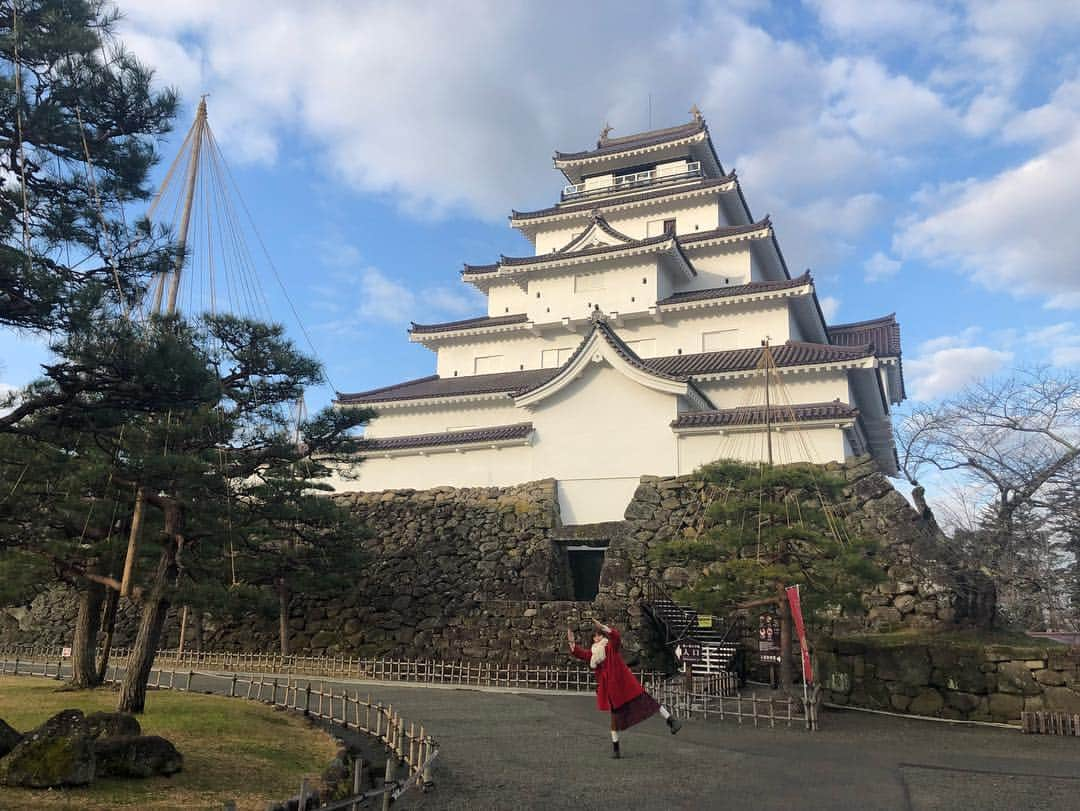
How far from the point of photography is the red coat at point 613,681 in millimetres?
8102

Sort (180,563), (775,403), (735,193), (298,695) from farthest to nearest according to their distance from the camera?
(735,193)
(775,403)
(298,695)
(180,563)

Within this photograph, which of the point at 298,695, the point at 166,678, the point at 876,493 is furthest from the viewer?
the point at 876,493

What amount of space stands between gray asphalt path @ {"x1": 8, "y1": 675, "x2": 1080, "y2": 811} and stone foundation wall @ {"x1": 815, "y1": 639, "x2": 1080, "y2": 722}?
2.30 ft

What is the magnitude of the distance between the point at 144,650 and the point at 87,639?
467 centimetres

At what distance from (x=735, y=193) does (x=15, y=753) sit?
92.5 feet

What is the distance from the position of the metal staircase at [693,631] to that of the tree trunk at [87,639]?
1117cm

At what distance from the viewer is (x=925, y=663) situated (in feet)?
41.0

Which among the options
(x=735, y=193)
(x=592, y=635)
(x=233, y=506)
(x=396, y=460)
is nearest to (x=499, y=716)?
(x=592, y=635)

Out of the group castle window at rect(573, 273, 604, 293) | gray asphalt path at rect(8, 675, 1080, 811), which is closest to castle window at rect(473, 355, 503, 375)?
castle window at rect(573, 273, 604, 293)

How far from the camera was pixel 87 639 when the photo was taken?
13.5 meters

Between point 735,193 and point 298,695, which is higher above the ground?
point 735,193

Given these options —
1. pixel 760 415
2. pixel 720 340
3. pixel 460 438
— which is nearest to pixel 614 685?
pixel 760 415

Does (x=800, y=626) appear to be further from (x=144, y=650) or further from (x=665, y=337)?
(x=665, y=337)

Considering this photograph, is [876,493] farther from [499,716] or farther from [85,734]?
[85,734]
